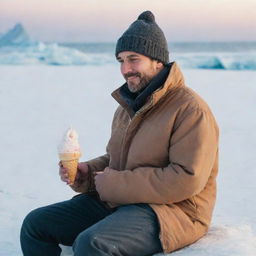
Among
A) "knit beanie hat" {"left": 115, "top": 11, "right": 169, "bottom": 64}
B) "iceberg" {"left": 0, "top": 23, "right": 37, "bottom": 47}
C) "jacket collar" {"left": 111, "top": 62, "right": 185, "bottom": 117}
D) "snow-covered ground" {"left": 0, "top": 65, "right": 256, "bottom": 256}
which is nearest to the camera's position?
"jacket collar" {"left": 111, "top": 62, "right": 185, "bottom": 117}

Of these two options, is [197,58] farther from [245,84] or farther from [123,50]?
[123,50]

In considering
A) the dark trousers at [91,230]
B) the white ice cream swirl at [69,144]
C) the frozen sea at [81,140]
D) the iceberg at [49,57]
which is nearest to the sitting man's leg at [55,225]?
the dark trousers at [91,230]

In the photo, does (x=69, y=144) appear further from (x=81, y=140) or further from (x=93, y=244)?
(x=81, y=140)

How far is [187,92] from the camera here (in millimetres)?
2646

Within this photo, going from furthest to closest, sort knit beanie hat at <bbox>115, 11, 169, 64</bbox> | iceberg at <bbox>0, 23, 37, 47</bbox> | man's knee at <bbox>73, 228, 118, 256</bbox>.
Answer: iceberg at <bbox>0, 23, 37, 47</bbox> → knit beanie hat at <bbox>115, 11, 169, 64</bbox> → man's knee at <bbox>73, 228, 118, 256</bbox>

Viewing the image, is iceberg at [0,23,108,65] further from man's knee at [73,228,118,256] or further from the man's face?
man's knee at [73,228,118,256]

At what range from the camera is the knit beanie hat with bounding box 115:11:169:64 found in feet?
9.10

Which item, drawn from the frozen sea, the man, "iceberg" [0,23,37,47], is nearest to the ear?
the man

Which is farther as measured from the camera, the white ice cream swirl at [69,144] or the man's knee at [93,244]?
the white ice cream swirl at [69,144]

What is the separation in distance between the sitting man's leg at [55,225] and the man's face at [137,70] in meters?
0.65

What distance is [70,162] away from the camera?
2.86 meters

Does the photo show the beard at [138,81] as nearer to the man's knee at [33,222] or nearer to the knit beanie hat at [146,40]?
the knit beanie hat at [146,40]

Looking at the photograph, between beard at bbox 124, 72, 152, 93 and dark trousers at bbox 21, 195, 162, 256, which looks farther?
beard at bbox 124, 72, 152, 93

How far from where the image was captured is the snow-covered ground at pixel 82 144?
12.3 ft
